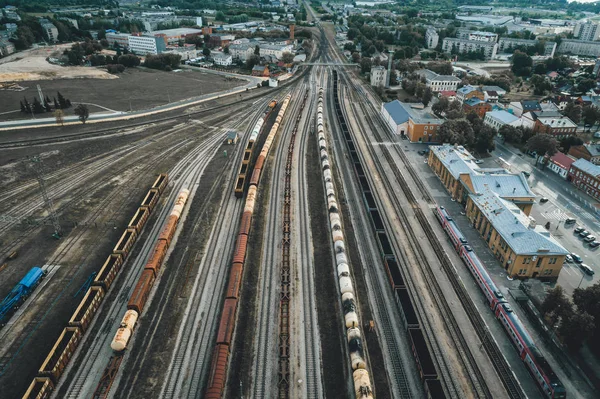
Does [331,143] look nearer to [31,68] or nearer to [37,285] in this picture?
[37,285]

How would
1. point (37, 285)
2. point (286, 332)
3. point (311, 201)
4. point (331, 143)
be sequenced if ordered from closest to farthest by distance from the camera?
point (286, 332)
point (37, 285)
point (311, 201)
point (331, 143)

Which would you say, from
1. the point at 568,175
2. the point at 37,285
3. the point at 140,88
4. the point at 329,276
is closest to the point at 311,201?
the point at 329,276

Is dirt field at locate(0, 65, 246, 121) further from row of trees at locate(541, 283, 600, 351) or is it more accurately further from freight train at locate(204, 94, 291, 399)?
row of trees at locate(541, 283, 600, 351)

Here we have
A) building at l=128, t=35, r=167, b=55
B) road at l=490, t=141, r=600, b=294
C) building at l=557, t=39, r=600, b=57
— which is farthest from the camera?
building at l=557, t=39, r=600, b=57

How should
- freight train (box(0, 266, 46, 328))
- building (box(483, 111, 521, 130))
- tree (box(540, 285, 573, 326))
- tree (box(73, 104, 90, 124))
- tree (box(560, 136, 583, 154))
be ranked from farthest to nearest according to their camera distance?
1. tree (box(73, 104, 90, 124))
2. building (box(483, 111, 521, 130))
3. tree (box(560, 136, 583, 154))
4. freight train (box(0, 266, 46, 328))
5. tree (box(540, 285, 573, 326))

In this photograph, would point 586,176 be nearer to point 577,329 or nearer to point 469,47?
point 577,329

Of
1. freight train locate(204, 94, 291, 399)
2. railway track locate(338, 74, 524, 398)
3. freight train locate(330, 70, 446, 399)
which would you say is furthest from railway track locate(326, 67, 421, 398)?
freight train locate(204, 94, 291, 399)

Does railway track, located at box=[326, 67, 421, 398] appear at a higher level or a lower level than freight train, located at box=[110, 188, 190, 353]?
lower
